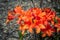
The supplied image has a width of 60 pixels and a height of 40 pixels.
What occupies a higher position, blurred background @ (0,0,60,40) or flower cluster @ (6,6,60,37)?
flower cluster @ (6,6,60,37)

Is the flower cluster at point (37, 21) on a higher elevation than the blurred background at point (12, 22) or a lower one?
higher

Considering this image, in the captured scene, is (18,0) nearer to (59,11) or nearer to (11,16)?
(59,11)

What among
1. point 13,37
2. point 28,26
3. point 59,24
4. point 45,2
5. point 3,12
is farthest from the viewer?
point 45,2

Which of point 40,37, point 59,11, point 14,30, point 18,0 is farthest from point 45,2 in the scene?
point 40,37

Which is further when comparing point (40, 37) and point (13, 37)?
point (13, 37)

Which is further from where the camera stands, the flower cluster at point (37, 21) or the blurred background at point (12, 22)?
the blurred background at point (12, 22)

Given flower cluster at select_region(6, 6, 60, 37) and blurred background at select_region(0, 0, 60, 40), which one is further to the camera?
blurred background at select_region(0, 0, 60, 40)

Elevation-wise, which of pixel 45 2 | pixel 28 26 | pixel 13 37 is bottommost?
pixel 13 37

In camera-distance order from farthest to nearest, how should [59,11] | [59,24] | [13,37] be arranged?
[13,37]
[59,11]
[59,24]

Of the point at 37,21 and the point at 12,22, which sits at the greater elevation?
the point at 37,21

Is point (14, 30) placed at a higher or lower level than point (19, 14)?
lower

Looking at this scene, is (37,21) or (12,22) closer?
(37,21)
